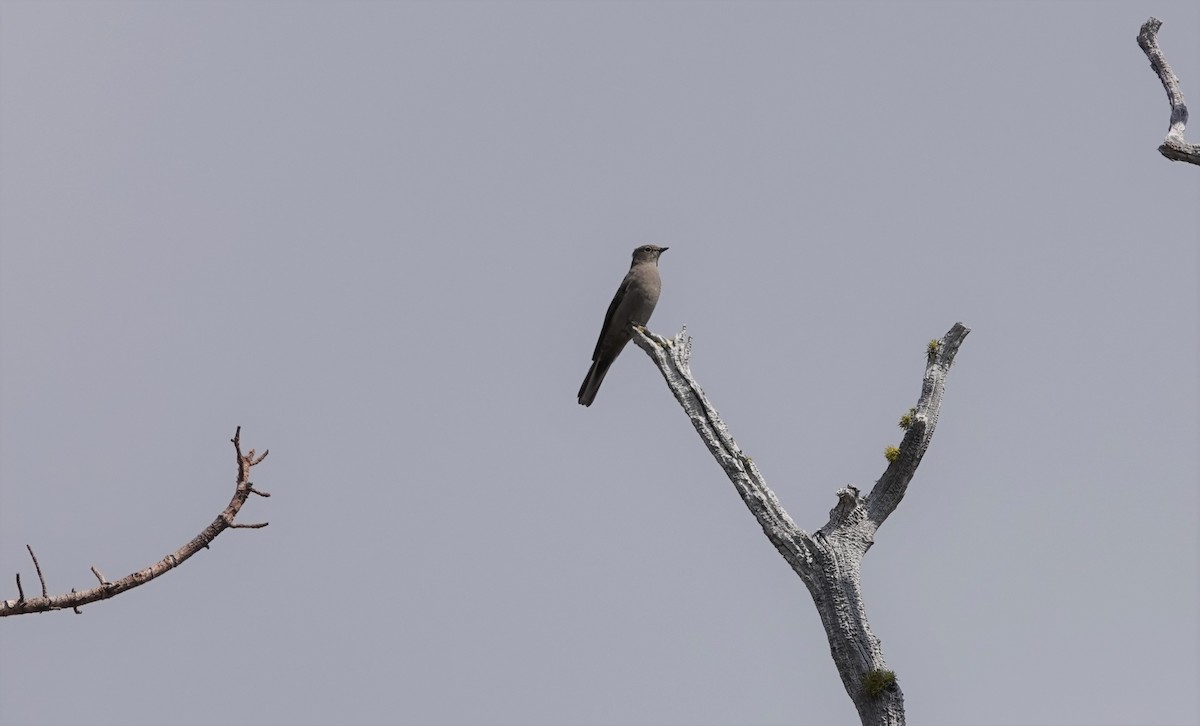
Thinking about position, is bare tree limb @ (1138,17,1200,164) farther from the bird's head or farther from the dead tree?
the bird's head

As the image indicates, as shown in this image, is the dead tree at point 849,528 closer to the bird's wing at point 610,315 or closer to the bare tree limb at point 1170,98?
the bare tree limb at point 1170,98

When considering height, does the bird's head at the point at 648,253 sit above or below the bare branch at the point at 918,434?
above

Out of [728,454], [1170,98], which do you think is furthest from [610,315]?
[1170,98]

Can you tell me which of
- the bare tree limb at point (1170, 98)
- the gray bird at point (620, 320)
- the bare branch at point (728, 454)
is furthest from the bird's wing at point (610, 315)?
the bare tree limb at point (1170, 98)

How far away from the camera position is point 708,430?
11.7 m

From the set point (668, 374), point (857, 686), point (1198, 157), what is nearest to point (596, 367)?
point (668, 374)

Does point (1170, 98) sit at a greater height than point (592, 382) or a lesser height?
lesser

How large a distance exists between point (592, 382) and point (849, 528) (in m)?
5.49

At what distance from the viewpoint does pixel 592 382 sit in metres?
16.2

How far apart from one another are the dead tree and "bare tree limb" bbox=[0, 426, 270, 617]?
4.34 meters

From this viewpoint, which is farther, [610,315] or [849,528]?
[610,315]

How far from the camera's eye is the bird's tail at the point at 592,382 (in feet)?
52.8

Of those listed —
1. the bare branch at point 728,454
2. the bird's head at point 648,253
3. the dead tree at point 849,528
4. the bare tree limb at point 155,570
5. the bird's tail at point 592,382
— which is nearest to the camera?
the bare tree limb at point 155,570

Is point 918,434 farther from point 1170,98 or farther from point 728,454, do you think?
point 1170,98
